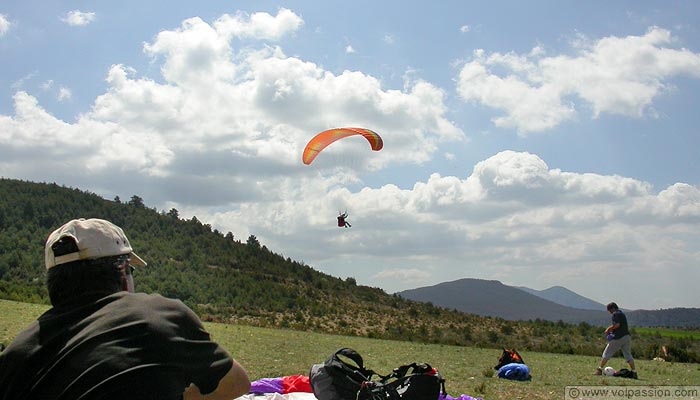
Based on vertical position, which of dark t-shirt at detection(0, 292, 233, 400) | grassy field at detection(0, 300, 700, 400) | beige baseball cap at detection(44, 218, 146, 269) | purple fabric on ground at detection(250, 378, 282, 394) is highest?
beige baseball cap at detection(44, 218, 146, 269)

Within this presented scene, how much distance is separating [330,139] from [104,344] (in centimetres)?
1578

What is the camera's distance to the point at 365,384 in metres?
5.91

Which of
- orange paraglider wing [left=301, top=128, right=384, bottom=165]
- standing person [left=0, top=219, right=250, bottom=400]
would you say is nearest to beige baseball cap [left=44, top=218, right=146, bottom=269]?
standing person [left=0, top=219, right=250, bottom=400]

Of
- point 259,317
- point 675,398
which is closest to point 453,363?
point 675,398

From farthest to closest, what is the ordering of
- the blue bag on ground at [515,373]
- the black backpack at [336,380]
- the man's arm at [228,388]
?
the blue bag on ground at [515,373], the black backpack at [336,380], the man's arm at [228,388]

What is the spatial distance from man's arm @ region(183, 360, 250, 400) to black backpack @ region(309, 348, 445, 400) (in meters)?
3.39

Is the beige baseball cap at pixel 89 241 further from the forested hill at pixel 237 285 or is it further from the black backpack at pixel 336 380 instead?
the forested hill at pixel 237 285

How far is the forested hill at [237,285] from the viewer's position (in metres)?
31.5

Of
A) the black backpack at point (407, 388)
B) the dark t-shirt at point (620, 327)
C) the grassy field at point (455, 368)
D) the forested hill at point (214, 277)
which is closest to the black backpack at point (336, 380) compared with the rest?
the black backpack at point (407, 388)

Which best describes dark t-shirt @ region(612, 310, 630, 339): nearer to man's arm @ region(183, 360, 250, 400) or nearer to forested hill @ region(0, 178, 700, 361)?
forested hill @ region(0, 178, 700, 361)

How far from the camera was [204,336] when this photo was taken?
8.23 feet

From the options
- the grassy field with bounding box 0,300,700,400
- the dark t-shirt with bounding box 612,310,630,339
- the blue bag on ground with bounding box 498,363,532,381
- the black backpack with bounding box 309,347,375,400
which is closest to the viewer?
the black backpack with bounding box 309,347,375,400

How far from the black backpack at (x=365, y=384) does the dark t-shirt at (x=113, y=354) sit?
354 cm

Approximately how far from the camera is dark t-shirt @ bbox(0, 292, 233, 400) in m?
2.26
